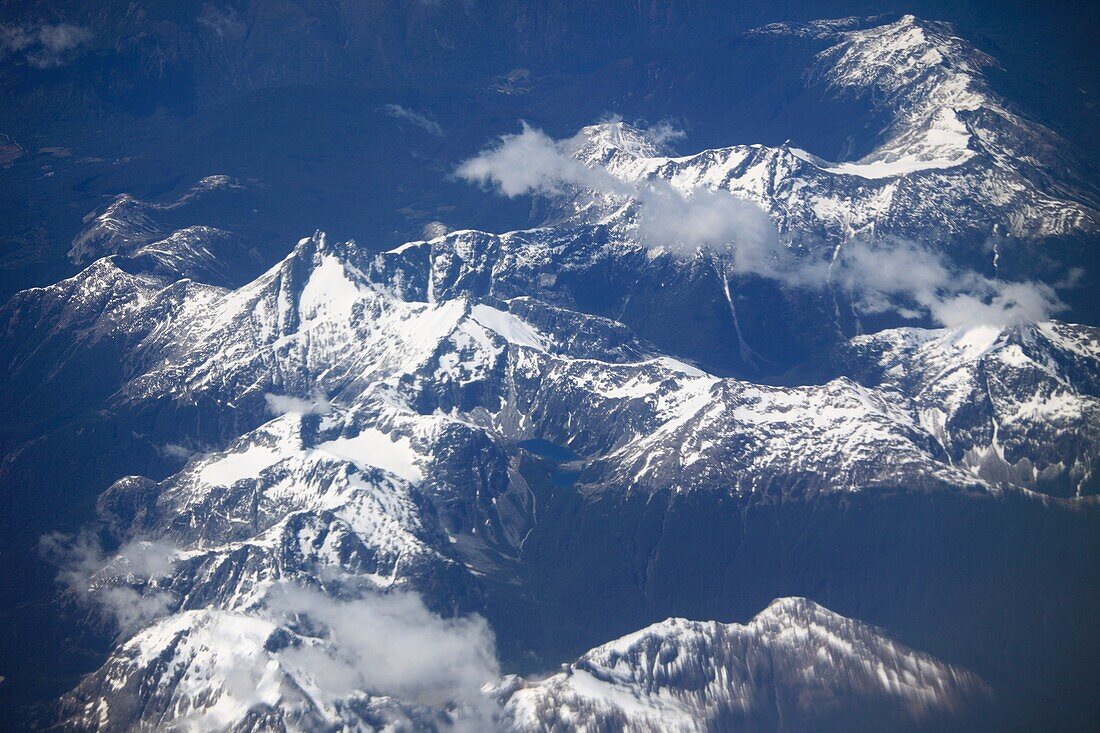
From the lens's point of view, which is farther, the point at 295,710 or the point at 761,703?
the point at 761,703

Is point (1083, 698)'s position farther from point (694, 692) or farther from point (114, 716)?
point (114, 716)

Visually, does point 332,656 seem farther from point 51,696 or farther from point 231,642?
point 51,696

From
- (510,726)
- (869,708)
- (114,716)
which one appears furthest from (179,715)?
(869,708)

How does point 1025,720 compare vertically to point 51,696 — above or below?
above

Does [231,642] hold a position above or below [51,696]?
above

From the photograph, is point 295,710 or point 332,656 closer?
point 295,710

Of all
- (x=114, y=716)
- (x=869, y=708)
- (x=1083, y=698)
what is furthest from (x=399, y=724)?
(x=1083, y=698)

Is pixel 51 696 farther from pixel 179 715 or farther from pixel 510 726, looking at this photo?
pixel 510 726

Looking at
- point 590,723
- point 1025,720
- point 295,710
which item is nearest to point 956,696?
point 1025,720
